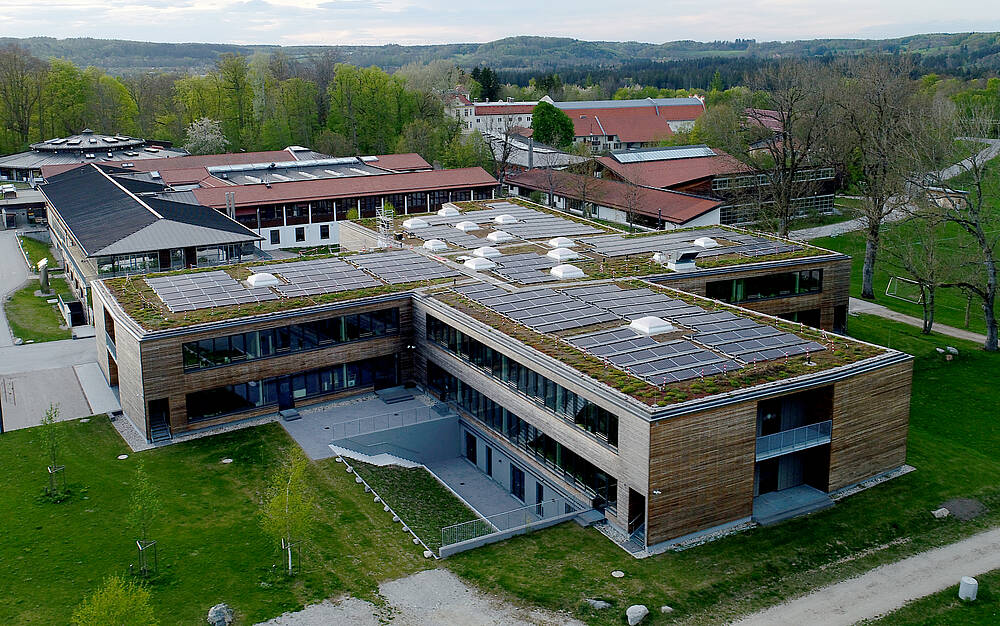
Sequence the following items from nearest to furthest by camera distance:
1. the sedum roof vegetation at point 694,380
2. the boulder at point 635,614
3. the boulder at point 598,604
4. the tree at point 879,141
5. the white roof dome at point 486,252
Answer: the boulder at point 635,614, the boulder at point 598,604, the sedum roof vegetation at point 694,380, the white roof dome at point 486,252, the tree at point 879,141

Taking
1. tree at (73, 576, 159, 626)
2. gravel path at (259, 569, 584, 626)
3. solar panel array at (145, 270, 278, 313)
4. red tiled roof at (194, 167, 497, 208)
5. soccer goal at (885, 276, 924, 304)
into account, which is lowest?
gravel path at (259, 569, 584, 626)

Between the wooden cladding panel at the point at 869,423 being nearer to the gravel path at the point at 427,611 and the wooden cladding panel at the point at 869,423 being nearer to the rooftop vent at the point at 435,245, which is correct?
the gravel path at the point at 427,611

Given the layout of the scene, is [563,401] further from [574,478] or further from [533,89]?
[533,89]

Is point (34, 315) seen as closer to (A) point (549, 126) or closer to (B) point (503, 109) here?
(A) point (549, 126)

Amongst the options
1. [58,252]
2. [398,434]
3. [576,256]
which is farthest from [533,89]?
[398,434]

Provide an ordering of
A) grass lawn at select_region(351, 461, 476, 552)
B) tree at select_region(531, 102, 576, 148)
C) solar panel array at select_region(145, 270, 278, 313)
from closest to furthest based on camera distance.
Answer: grass lawn at select_region(351, 461, 476, 552), solar panel array at select_region(145, 270, 278, 313), tree at select_region(531, 102, 576, 148)

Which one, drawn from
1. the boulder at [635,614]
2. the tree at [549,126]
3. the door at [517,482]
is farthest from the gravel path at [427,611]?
the tree at [549,126]

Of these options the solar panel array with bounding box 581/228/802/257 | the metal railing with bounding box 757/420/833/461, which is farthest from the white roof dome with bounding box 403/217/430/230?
the metal railing with bounding box 757/420/833/461

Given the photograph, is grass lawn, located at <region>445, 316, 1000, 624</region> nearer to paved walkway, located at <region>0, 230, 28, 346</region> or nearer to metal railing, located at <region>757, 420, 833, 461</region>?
metal railing, located at <region>757, 420, 833, 461</region>
